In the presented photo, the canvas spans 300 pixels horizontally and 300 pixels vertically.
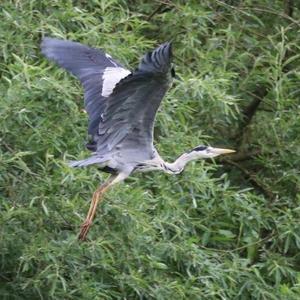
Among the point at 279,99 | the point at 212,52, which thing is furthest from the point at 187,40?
the point at 279,99

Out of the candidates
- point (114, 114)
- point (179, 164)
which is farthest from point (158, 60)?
point (179, 164)

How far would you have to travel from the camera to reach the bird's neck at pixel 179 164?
6.05 metres

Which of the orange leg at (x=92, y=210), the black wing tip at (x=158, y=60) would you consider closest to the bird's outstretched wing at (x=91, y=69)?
the orange leg at (x=92, y=210)

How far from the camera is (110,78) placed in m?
6.23

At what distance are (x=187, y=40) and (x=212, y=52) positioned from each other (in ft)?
0.49

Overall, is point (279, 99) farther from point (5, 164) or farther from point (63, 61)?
point (5, 164)

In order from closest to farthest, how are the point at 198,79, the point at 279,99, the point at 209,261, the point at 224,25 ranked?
the point at 209,261, the point at 198,79, the point at 279,99, the point at 224,25

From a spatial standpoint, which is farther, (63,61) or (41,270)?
(63,61)

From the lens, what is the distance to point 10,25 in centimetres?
637

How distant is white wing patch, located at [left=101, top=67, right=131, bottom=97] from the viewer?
6133 mm

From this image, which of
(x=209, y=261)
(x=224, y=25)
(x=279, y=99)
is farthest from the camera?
(x=224, y=25)

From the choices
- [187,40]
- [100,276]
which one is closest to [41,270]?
[100,276]

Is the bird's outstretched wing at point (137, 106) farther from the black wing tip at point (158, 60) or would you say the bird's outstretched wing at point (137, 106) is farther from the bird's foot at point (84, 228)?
the bird's foot at point (84, 228)

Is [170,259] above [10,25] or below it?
below
